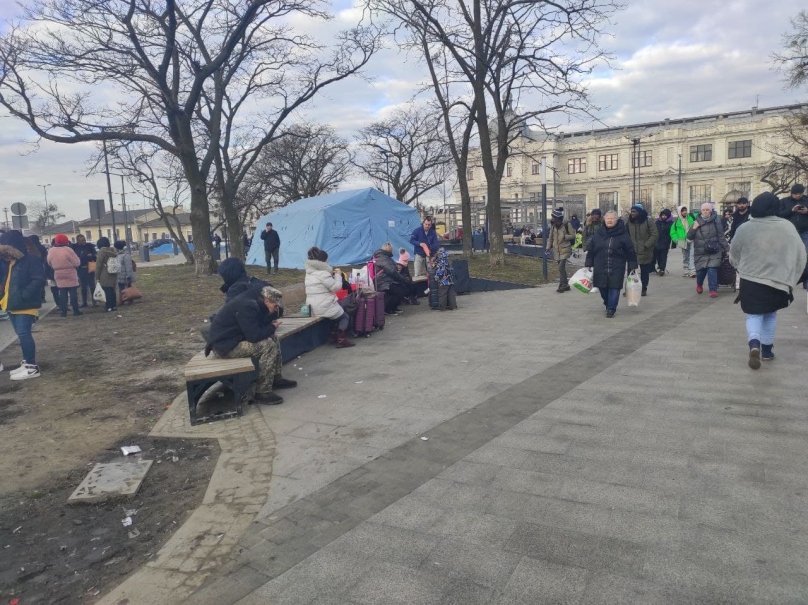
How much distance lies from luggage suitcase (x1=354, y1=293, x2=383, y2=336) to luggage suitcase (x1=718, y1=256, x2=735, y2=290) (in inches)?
275

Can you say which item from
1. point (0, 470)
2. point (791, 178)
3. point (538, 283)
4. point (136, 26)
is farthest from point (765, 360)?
point (791, 178)

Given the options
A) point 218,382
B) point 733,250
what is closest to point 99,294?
point 218,382

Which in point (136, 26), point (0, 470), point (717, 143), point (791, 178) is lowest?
point (0, 470)

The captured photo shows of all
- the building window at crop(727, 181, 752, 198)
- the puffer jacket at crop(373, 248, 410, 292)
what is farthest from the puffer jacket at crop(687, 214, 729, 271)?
the building window at crop(727, 181, 752, 198)

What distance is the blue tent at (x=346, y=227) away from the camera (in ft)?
74.5

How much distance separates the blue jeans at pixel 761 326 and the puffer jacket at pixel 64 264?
11323 millimetres

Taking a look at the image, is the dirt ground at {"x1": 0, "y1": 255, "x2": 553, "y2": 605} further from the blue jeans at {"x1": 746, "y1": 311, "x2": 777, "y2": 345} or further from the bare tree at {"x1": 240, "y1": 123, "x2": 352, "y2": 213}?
the bare tree at {"x1": 240, "y1": 123, "x2": 352, "y2": 213}

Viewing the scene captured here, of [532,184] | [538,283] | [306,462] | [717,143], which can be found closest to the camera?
[306,462]

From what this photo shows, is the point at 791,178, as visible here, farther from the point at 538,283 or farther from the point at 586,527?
the point at 586,527

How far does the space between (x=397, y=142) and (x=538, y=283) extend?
90.0ft

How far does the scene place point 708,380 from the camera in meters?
5.65

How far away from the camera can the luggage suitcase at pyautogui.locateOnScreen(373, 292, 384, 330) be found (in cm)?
908

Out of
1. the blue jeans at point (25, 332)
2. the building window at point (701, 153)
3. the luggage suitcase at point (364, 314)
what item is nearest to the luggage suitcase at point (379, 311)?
the luggage suitcase at point (364, 314)

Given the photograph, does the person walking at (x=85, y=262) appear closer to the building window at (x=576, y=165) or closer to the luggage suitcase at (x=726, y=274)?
the luggage suitcase at (x=726, y=274)
